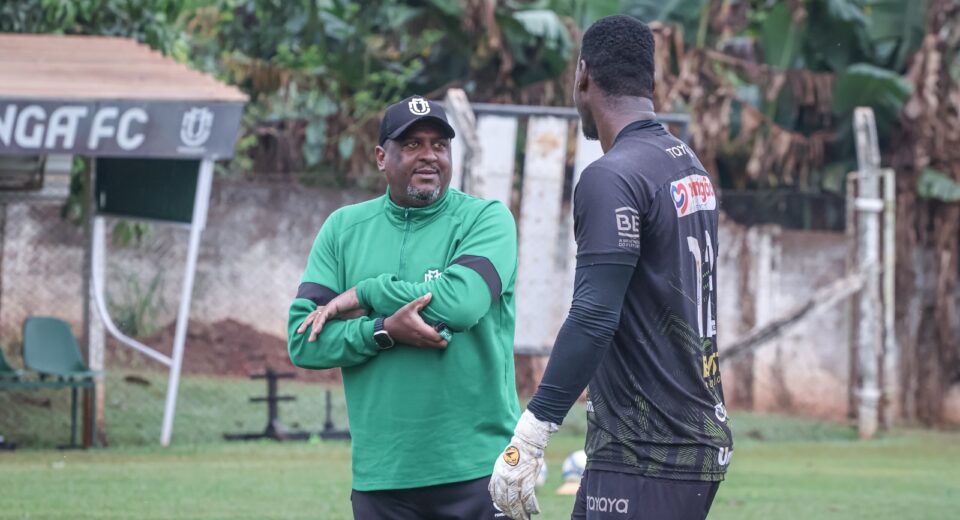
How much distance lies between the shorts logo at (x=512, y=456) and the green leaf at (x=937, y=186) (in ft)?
41.3

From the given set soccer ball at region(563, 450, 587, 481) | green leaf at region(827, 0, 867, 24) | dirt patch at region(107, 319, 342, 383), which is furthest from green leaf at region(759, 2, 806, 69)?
soccer ball at region(563, 450, 587, 481)

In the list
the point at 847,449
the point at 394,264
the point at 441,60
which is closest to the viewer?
the point at 394,264

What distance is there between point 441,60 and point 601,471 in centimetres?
1409

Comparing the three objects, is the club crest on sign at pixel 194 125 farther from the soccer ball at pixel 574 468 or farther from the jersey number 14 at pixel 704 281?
the jersey number 14 at pixel 704 281

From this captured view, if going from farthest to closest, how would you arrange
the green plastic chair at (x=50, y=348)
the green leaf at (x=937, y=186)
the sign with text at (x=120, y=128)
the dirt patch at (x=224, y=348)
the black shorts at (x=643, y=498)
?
the dirt patch at (x=224, y=348)
the green leaf at (x=937, y=186)
the green plastic chair at (x=50, y=348)
the sign with text at (x=120, y=128)
the black shorts at (x=643, y=498)

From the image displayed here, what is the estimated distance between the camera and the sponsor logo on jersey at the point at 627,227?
12.4 ft

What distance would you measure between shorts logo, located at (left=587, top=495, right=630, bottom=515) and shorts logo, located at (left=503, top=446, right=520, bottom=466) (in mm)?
304

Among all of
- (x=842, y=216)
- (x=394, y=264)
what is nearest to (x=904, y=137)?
(x=842, y=216)

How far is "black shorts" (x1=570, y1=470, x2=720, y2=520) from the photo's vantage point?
3900 mm

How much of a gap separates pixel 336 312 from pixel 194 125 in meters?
7.75

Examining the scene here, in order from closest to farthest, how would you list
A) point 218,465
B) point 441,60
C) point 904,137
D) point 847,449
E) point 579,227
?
point 579,227 → point 218,465 → point 847,449 → point 904,137 → point 441,60

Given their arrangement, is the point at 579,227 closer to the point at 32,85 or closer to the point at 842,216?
the point at 32,85

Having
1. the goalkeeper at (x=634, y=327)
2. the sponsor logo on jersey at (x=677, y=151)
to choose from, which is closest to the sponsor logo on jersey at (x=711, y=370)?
the goalkeeper at (x=634, y=327)

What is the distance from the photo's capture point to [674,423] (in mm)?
3922
